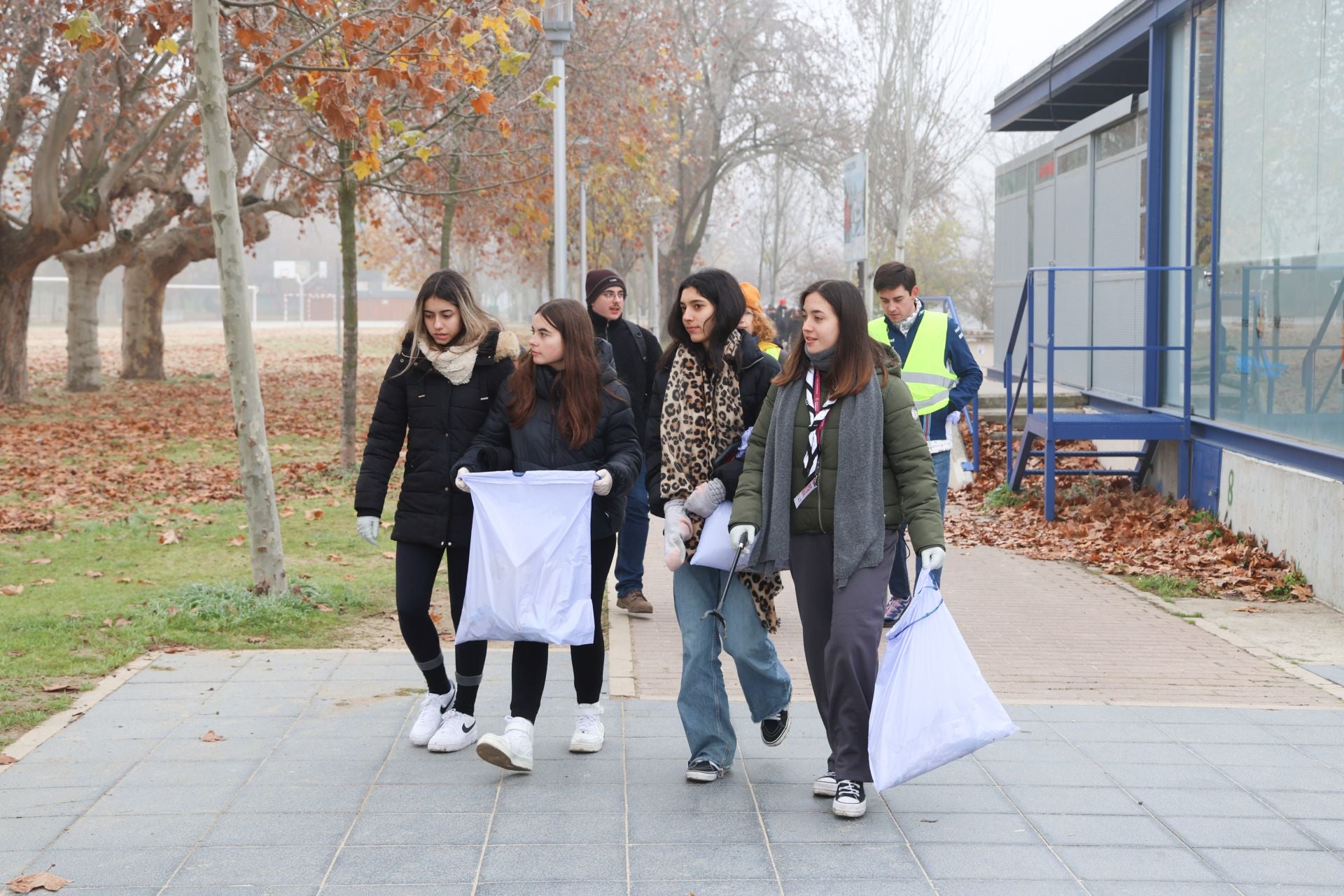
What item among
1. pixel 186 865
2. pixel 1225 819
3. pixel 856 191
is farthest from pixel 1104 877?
pixel 856 191

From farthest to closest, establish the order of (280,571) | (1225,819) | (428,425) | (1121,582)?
(1121,582) < (280,571) < (428,425) < (1225,819)

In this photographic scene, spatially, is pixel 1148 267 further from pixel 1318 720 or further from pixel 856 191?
pixel 856 191

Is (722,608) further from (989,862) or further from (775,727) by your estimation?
(989,862)

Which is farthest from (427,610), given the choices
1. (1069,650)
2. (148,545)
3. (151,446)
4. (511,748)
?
(151,446)

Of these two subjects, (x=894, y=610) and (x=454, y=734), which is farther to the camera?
(x=894, y=610)

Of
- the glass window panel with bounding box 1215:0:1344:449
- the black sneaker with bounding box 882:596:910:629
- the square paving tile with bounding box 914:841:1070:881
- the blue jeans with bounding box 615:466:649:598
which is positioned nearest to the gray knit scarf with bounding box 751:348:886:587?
the square paving tile with bounding box 914:841:1070:881

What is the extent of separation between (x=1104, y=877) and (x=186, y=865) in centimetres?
263

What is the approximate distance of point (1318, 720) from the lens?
18.8 ft

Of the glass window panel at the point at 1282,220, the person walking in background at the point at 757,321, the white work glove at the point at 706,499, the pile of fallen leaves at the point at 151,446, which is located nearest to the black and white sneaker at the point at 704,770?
the white work glove at the point at 706,499

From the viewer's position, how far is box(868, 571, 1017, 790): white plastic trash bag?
14.4 ft

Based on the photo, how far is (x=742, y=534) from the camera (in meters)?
4.58

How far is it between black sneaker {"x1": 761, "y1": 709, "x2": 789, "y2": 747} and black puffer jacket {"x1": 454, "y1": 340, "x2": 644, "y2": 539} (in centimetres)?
87

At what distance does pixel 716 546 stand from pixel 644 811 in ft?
2.92

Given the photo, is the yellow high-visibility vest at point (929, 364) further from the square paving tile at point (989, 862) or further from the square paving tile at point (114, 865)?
the square paving tile at point (114, 865)
